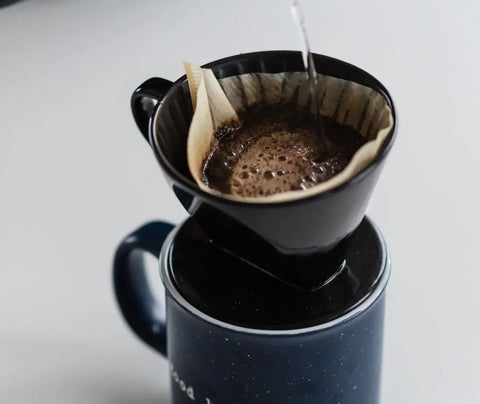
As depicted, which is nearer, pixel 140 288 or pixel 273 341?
pixel 273 341

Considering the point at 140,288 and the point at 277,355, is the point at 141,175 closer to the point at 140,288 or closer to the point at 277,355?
the point at 140,288

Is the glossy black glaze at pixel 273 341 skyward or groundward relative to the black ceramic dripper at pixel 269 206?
groundward

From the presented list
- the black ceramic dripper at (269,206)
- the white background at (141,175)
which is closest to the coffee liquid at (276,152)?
the black ceramic dripper at (269,206)

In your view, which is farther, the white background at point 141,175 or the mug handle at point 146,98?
the white background at point 141,175

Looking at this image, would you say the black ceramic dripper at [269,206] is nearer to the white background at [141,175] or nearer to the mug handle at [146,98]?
the mug handle at [146,98]

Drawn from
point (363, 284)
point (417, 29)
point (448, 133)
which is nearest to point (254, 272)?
point (363, 284)

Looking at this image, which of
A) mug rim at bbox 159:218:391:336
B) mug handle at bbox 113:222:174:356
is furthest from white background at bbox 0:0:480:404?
mug rim at bbox 159:218:391:336

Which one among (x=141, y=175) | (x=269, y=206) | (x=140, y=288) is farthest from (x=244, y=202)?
(x=141, y=175)
